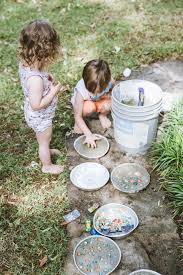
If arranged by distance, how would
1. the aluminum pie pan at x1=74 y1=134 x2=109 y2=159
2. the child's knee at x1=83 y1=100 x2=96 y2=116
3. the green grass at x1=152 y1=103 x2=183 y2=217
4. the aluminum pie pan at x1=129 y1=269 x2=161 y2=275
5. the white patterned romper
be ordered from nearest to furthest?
the aluminum pie pan at x1=129 y1=269 x2=161 y2=275 → the white patterned romper → the green grass at x1=152 y1=103 x2=183 y2=217 → the aluminum pie pan at x1=74 y1=134 x2=109 y2=159 → the child's knee at x1=83 y1=100 x2=96 y2=116

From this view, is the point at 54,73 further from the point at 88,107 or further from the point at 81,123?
the point at 81,123

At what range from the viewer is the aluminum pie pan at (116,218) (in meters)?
3.11

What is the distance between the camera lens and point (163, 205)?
335cm

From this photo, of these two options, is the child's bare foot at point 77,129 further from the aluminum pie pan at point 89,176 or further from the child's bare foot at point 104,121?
the aluminum pie pan at point 89,176

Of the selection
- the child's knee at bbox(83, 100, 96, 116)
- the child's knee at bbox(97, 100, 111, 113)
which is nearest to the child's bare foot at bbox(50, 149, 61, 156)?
the child's knee at bbox(83, 100, 96, 116)

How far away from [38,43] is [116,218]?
153cm

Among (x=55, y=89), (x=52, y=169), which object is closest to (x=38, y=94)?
(x=55, y=89)

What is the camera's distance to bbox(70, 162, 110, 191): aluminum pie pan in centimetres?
352

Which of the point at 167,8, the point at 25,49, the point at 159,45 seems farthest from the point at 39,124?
the point at 167,8

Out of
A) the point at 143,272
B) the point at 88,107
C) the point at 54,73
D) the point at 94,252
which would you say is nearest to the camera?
the point at 143,272

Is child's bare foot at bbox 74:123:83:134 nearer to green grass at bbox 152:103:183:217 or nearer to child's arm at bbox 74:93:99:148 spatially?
child's arm at bbox 74:93:99:148

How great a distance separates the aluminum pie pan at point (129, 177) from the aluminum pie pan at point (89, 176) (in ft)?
0.30

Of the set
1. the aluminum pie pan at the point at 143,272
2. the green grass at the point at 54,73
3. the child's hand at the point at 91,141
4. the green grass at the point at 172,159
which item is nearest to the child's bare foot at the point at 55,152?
the green grass at the point at 54,73

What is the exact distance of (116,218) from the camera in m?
3.27
